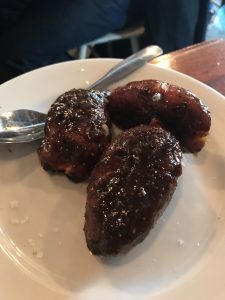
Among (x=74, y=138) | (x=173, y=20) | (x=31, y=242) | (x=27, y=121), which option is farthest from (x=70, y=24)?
(x=31, y=242)

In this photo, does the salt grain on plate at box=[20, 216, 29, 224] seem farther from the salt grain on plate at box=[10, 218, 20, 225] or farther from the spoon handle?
the spoon handle

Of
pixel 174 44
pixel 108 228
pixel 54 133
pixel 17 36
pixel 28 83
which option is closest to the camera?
pixel 108 228

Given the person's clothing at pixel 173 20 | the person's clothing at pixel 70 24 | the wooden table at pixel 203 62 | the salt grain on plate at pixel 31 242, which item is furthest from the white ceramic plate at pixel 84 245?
the person's clothing at pixel 173 20

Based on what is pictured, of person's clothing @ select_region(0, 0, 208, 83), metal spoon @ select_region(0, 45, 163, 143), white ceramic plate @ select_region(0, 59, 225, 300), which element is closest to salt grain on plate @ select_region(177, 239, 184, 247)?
white ceramic plate @ select_region(0, 59, 225, 300)

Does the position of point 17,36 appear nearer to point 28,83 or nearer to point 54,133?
point 28,83

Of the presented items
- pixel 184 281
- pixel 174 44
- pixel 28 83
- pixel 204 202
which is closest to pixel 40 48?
pixel 174 44

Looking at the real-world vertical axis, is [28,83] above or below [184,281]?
above
